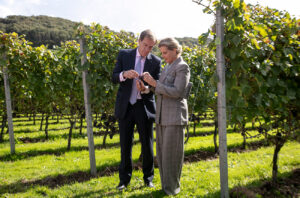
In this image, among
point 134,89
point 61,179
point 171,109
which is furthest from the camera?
point 61,179

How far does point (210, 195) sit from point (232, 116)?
100 cm

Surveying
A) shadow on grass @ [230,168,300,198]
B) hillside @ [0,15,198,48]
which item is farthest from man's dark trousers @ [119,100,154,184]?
hillside @ [0,15,198,48]

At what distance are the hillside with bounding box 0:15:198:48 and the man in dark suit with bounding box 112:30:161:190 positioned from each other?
236 feet

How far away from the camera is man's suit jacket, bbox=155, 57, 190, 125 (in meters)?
2.68

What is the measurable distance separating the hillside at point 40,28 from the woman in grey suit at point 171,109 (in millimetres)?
72276

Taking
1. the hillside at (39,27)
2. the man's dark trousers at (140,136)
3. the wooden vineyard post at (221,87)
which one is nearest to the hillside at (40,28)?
the hillside at (39,27)

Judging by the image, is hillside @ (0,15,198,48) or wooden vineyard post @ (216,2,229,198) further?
hillside @ (0,15,198,48)

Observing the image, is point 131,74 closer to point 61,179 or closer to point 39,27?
point 61,179

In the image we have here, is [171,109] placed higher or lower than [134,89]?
lower

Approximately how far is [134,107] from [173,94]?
2.30ft

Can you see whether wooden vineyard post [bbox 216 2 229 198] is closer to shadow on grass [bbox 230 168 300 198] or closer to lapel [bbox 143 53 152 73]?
shadow on grass [bbox 230 168 300 198]

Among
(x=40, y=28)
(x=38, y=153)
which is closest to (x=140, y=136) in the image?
(x=38, y=153)

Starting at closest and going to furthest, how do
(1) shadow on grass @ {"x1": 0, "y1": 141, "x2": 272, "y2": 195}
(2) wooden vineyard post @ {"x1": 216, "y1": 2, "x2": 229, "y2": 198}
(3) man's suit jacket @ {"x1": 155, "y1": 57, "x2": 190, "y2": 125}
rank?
1. (2) wooden vineyard post @ {"x1": 216, "y1": 2, "x2": 229, "y2": 198}
2. (3) man's suit jacket @ {"x1": 155, "y1": 57, "x2": 190, "y2": 125}
3. (1) shadow on grass @ {"x1": 0, "y1": 141, "x2": 272, "y2": 195}

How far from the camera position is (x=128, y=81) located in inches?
125
